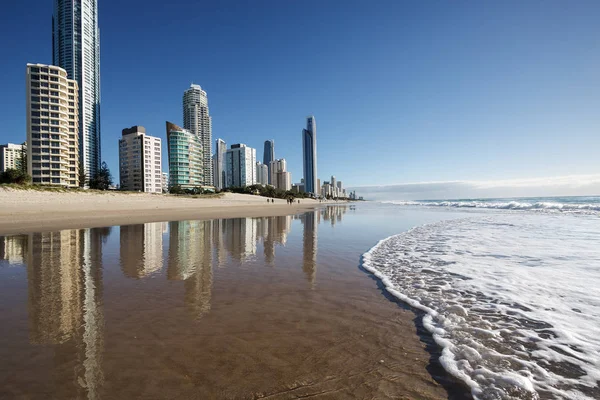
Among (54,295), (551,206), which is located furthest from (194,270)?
(551,206)

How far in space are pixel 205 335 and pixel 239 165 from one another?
635 ft

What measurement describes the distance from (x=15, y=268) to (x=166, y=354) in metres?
7.25

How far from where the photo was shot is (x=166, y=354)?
316cm

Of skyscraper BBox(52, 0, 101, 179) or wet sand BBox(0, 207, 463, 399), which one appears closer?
wet sand BBox(0, 207, 463, 399)

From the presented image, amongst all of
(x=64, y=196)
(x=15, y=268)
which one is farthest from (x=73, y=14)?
(x=15, y=268)

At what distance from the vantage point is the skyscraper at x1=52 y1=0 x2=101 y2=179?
144 metres

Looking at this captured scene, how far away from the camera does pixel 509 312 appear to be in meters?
4.64

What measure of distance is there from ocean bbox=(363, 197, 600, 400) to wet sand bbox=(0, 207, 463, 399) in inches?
21.1

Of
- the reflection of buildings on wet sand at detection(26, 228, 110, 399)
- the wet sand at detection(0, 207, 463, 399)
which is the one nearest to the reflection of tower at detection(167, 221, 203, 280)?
the wet sand at detection(0, 207, 463, 399)

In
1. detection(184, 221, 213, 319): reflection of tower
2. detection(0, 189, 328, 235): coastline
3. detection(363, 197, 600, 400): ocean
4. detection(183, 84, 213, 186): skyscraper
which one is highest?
detection(183, 84, 213, 186): skyscraper

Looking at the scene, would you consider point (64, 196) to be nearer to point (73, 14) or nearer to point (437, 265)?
point (437, 265)

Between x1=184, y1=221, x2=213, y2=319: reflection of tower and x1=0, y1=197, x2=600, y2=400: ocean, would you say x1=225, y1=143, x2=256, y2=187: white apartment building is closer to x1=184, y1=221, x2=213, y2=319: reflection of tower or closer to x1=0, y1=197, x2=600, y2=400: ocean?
x1=184, y1=221, x2=213, y2=319: reflection of tower

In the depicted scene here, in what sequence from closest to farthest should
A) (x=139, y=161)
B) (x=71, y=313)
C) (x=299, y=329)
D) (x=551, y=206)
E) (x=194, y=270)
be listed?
(x=299, y=329) < (x=71, y=313) < (x=194, y=270) < (x=551, y=206) < (x=139, y=161)

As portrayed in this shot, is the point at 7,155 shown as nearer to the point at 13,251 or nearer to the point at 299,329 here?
the point at 13,251
